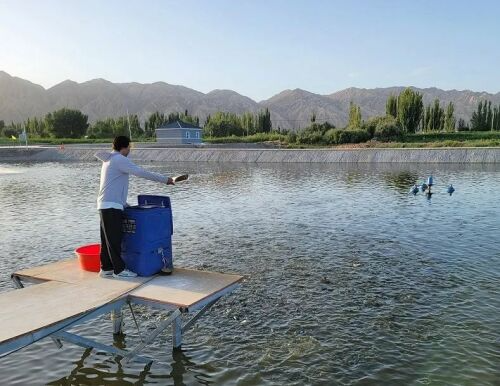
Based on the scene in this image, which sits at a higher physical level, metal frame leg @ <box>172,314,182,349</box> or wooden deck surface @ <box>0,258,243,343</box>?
wooden deck surface @ <box>0,258,243,343</box>

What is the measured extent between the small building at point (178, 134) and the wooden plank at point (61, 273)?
81825 millimetres

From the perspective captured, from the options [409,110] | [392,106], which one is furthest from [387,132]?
[392,106]

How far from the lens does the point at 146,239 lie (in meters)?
8.23

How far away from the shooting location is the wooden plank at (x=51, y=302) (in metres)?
6.15

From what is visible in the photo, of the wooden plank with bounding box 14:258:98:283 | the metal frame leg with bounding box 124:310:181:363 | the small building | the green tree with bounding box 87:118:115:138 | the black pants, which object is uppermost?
the green tree with bounding box 87:118:115:138

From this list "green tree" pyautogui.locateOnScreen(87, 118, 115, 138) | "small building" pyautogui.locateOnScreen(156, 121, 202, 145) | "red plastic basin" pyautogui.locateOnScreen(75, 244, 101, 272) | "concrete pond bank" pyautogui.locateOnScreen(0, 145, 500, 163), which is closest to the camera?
"red plastic basin" pyautogui.locateOnScreen(75, 244, 101, 272)

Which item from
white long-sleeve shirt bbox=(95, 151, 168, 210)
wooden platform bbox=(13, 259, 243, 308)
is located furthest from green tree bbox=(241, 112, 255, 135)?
white long-sleeve shirt bbox=(95, 151, 168, 210)

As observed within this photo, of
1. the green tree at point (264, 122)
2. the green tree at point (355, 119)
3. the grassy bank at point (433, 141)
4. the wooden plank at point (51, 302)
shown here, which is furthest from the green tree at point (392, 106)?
the wooden plank at point (51, 302)

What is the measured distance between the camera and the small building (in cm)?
9044

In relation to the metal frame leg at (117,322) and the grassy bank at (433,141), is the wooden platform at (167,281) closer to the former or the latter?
the metal frame leg at (117,322)

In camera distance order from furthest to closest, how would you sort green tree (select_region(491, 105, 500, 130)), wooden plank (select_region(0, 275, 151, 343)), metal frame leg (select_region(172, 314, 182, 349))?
green tree (select_region(491, 105, 500, 130)), metal frame leg (select_region(172, 314, 182, 349)), wooden plank (select_region(0, 275, 151, 343))

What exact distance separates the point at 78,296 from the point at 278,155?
5493cm

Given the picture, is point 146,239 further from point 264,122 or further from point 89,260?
point 264,122

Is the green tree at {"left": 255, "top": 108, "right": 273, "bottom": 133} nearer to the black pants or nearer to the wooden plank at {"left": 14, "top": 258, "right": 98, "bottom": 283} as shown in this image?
the wooden plank at {"left": 14, "top": 258, "right": 98, "bottom": 283}
